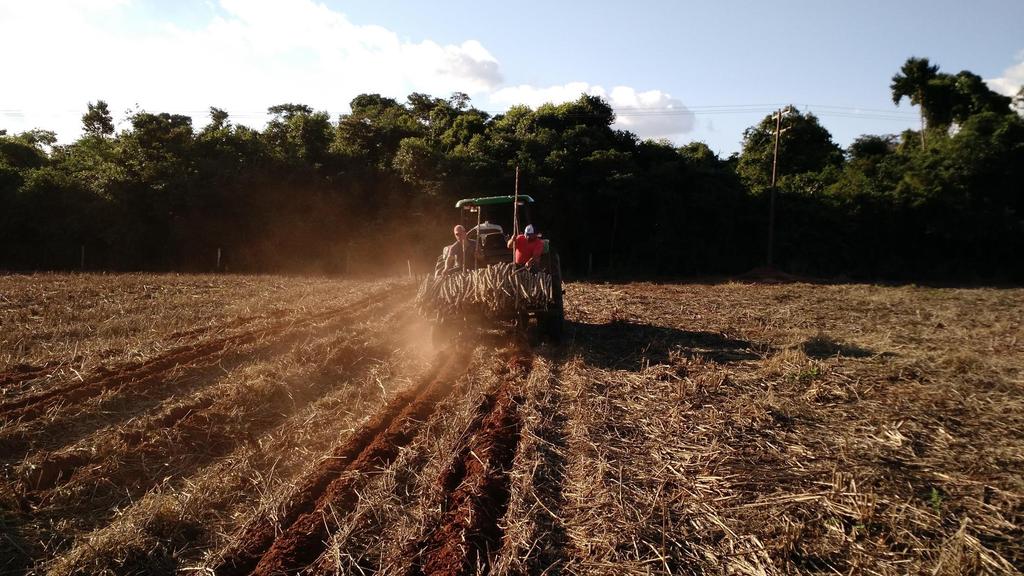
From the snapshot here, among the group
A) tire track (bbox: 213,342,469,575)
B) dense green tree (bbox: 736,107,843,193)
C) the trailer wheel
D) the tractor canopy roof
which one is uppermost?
dense green tree (bbox: 736,107,843,193)

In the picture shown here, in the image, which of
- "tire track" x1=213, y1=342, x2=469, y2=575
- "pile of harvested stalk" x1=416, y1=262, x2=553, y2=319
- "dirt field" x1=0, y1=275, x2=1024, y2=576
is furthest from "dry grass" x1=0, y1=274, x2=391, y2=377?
"tire track" x1=213, y1=342, x2=469, y2=575

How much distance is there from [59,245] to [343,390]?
82.6 ft

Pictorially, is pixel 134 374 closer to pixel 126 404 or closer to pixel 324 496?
pixel 126 404

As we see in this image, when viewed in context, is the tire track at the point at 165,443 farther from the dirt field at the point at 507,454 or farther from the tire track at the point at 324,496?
the tire track at the point at 324,496

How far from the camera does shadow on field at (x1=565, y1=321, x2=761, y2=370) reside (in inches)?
307

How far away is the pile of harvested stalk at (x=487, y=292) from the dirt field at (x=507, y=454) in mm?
713

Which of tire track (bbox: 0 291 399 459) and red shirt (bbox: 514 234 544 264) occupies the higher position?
red shirt (bbox: 514 234 544 264)

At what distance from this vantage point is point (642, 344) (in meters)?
8.97

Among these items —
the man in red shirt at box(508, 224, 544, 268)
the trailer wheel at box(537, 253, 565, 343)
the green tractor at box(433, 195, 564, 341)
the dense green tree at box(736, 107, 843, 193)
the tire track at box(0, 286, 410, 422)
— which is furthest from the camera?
the dense green tree at box(736, 107, 843, 193)

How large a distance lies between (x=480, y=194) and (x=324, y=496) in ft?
66.7

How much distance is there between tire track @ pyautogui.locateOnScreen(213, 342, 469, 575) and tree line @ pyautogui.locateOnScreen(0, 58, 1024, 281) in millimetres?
18189

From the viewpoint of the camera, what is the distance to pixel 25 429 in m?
5.11

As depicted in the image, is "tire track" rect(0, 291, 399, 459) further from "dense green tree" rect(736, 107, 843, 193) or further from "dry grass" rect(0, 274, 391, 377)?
"dense green tree" rect(736, 107, 843, 193)

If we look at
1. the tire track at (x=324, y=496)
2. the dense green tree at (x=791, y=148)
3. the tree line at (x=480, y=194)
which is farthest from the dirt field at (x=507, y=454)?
the dense green tree at (x=791, y=148)
